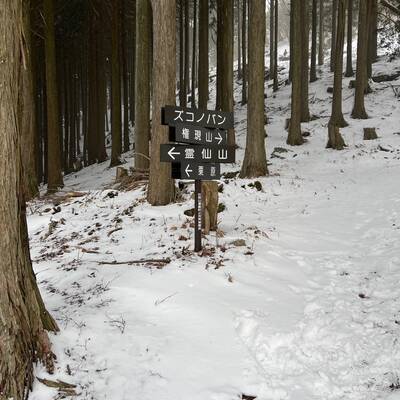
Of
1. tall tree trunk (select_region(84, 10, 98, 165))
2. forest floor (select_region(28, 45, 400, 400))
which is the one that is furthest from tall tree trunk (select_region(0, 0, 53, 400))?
tall tree trunk (select_region(84, 10, 98, 165))

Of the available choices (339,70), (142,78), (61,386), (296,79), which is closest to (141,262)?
(61,386)

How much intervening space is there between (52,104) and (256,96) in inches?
257

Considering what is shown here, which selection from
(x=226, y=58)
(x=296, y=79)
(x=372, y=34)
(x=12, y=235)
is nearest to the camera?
(x=12, y=235)

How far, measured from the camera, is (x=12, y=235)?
10.1ft

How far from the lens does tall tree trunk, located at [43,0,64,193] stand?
1320 centimetres

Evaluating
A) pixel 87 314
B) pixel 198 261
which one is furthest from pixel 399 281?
pixel 87 314

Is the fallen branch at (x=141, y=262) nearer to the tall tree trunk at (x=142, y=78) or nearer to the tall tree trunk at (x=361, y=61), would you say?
the tall tree trunk at (x=142, y=78)

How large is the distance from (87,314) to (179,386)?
1.33 meters

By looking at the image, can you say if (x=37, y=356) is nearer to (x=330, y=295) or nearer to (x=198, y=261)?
(x=198, y=261)

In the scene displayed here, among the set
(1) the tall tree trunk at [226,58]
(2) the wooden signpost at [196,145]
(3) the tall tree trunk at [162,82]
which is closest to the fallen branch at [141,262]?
(2) the wooden signpost at [196,145]

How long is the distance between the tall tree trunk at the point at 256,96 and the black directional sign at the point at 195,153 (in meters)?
5.90

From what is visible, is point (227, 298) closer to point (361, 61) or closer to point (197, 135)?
point (197, 135)

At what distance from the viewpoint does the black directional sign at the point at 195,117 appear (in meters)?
5.63

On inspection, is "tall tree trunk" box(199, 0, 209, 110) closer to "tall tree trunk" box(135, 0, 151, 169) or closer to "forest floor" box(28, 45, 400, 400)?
"tall tree trunk" box(135, 0, 151, 169)
